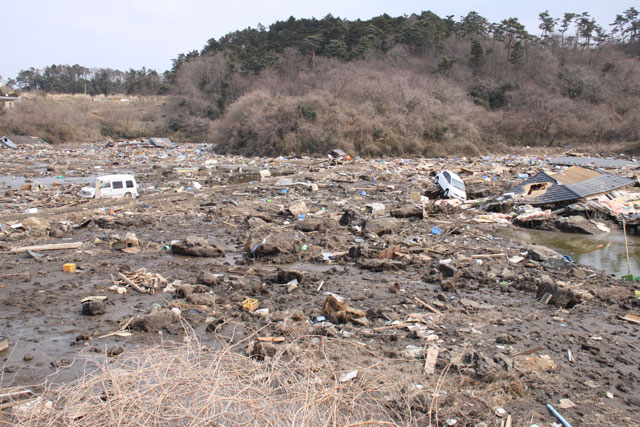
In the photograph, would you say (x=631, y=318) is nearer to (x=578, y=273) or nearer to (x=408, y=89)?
(x=578, y=273)

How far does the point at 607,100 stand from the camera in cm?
4588

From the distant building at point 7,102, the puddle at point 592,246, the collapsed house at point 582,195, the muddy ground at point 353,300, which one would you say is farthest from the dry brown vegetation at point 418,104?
the puddle at point 592,246

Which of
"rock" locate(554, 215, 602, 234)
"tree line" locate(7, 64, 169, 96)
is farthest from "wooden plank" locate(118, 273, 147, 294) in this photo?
"tree line" locate(7, 64, 169, 96)

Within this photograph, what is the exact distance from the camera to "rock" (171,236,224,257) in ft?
29.4

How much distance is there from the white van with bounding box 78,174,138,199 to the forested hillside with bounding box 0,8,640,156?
1732 centimetres

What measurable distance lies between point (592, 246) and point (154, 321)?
10.0 metres

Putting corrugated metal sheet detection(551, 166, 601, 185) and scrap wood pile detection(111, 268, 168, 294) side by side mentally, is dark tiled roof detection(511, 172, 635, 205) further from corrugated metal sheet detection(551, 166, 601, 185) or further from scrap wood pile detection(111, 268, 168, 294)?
scrap wood pile detection(111, 268, 168, 294)

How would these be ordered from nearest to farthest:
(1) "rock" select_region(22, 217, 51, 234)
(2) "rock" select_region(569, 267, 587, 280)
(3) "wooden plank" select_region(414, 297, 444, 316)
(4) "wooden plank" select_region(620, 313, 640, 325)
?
(4) "wooden plank" select_region(620, 313, 640, 325) → (3) "wooden plank" select_region(414, 297, 444, 316) → (2) "rock" select_region(569, 267, 587, 280) → (1) "rock" select_region(22, 217, 51, 234)

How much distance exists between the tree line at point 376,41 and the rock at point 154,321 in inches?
1755

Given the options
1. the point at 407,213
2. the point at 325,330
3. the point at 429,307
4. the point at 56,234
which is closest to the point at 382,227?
the point at 407,213

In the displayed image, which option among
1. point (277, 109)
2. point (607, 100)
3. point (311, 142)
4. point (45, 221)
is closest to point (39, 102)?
point (277, 109)

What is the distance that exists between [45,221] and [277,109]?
76.7 ft

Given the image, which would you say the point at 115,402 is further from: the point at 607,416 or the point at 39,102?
the point at 39,102

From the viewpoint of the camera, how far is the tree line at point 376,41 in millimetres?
51375
